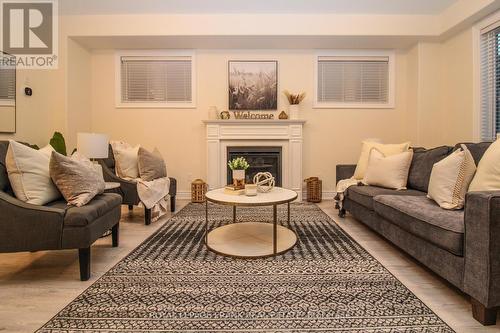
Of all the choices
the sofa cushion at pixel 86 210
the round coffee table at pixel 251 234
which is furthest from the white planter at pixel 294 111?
the sofa cushion at pixel 86 210

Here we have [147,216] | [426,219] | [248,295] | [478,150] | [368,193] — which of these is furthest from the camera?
[147,216]

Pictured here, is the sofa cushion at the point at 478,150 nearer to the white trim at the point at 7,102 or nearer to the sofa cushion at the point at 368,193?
the sofa cushion at the point at 368,193

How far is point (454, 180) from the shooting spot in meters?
2.17

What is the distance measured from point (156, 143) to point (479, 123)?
4834mm

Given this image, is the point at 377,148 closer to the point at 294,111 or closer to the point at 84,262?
the point at 294,111

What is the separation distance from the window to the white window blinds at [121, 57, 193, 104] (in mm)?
2272

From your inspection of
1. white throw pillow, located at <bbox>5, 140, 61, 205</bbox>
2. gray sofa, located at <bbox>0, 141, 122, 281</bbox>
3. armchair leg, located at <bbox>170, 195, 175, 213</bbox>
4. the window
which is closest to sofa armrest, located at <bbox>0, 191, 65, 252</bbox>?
gray sofa, located at <bbox>0, 141, 122, 281</bbox>

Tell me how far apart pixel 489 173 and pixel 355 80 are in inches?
132

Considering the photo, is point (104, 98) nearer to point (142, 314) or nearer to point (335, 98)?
point (335, 98)

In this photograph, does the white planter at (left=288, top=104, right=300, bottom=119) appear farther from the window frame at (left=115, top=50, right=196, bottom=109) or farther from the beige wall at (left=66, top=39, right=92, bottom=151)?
the beige wall at (left=66, top=39, right=92, bottom=151)

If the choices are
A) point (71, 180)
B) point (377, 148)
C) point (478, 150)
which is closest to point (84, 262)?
point (71, 180)

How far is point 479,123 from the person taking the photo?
3.92 m

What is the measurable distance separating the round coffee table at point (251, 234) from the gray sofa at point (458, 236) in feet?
2.75

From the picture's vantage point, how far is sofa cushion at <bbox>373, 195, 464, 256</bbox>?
5.52ft
